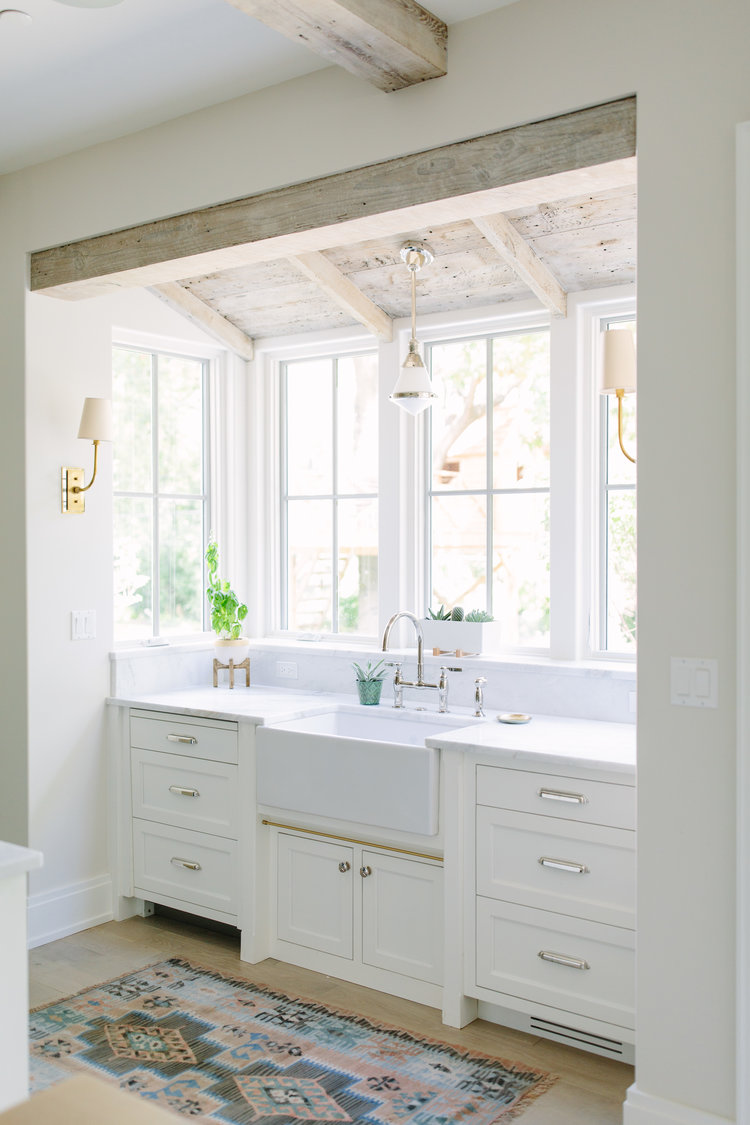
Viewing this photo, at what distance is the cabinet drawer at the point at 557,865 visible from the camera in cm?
258

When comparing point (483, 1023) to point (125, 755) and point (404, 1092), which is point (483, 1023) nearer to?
point (404, 1092)

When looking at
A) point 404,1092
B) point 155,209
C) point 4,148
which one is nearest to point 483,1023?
point 404,1092

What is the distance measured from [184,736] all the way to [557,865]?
4.87 feet

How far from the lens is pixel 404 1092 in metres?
2.53

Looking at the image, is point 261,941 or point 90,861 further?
point 90,861

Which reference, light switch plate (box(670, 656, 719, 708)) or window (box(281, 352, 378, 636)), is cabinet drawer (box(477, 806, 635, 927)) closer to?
light switch plate (box(670, 656, 719, 708))

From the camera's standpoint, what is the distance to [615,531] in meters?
3.45

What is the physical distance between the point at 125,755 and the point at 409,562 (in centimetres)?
132

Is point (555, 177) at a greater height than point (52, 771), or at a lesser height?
greater

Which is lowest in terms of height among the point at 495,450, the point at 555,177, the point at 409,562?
the point at 409,562

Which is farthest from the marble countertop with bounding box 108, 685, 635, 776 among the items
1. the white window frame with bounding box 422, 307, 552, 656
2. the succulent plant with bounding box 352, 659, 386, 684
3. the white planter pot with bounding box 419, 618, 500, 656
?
the white window frame with bounding box 422, 307, 552, 656

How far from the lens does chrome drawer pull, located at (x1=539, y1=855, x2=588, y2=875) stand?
2.64 meters

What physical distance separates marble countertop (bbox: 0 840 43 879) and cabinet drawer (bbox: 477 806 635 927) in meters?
1.52

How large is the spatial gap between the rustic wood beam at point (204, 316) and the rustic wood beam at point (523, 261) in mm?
1400
